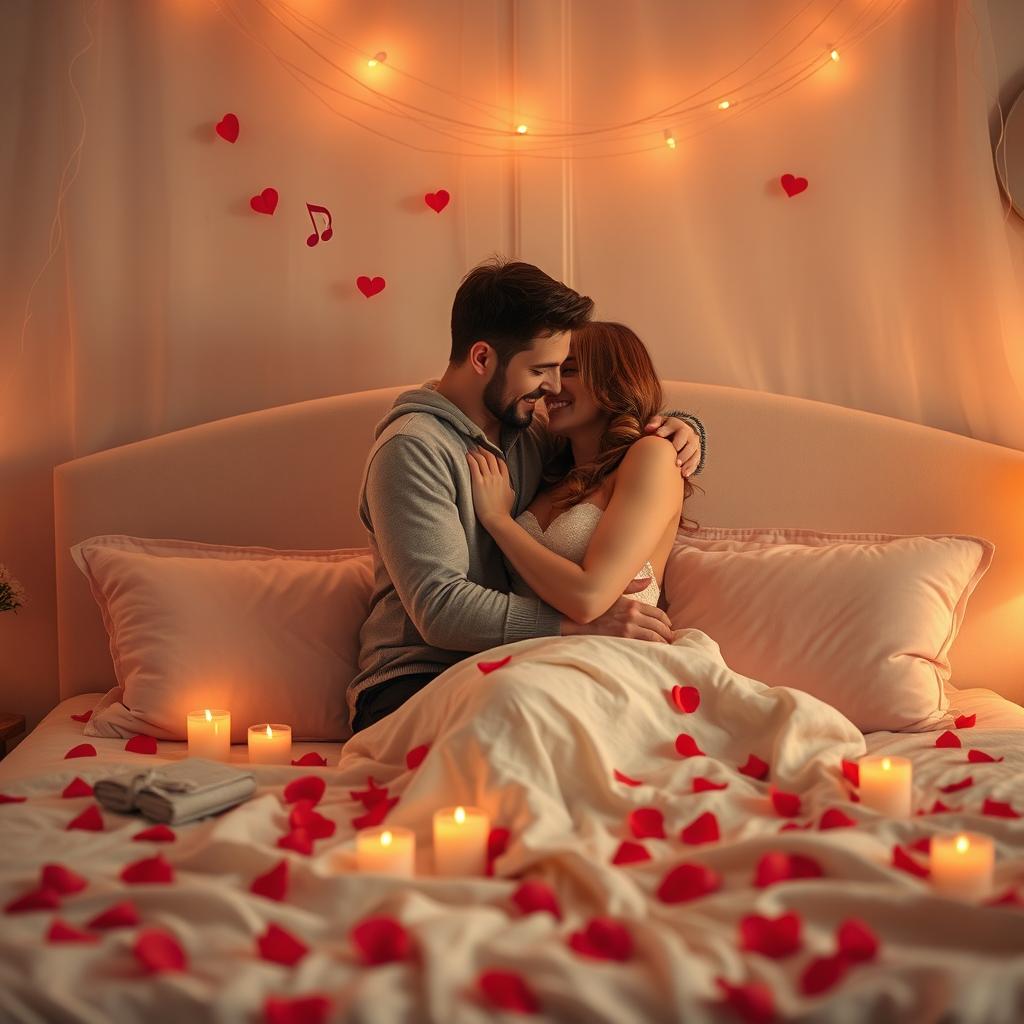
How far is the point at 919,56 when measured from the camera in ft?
9.29

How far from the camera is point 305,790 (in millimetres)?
1789

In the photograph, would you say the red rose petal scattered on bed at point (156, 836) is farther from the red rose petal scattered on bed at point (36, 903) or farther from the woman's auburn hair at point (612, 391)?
the woman's auburn hair at point (612, 391)

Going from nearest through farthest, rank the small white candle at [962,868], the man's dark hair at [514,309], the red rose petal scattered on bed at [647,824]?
the small white candle at [962,868], the red rose petal scattered on bed at [647,824], the man's dark hair at [514,309]

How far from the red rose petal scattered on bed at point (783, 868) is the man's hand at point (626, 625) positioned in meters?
0.77

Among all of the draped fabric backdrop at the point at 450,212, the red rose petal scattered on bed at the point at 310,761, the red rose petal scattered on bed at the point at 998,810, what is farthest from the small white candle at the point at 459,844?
the draped fabric backdrop at the point at 450,212

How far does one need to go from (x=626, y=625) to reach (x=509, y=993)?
3.60 ft

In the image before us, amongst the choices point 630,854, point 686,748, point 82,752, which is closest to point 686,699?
point 686,748

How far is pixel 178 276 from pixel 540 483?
1.03 meters

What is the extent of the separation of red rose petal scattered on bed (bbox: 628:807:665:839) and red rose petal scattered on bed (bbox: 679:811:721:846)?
0.03 m

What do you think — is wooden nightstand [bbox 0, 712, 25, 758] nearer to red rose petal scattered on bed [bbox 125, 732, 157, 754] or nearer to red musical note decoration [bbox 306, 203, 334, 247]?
red rose petal scattered on bed [bbox 125, 732, 157, 754]

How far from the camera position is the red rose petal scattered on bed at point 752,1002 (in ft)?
3.69

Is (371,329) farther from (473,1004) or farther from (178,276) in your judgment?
(473,1004)

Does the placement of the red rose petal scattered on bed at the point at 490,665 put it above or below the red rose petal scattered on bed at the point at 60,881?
above

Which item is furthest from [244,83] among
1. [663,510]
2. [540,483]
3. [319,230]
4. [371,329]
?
[663,510]
